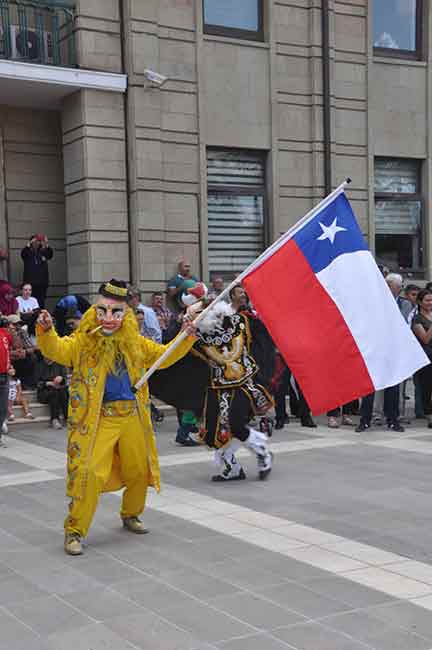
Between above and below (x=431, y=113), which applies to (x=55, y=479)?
below

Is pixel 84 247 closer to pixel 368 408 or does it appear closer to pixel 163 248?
pixel 163 248

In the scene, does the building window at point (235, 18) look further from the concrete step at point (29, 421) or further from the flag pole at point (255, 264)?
the flag pole at point (255, 264)

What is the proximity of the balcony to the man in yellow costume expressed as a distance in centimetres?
817

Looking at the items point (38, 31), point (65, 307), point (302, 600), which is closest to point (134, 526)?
point (302, 600)

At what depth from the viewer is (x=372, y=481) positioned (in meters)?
8.09

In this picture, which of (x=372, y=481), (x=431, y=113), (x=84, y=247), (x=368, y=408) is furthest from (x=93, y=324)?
(x=431, y=113)

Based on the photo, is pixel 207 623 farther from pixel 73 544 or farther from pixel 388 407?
pixel 388 407

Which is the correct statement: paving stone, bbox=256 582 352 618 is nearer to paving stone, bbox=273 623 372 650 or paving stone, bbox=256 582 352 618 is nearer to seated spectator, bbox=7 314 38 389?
paving stone, bbox=273 623 372 650

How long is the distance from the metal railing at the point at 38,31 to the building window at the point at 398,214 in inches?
254


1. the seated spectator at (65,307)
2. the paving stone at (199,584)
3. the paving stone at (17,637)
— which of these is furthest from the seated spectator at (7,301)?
the paving stone at (17,637)

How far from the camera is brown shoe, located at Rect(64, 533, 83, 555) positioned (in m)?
5.74

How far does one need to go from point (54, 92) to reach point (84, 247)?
2.49 metres

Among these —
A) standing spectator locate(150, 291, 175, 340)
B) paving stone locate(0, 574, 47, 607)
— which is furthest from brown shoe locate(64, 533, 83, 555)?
standing spectator locate(150, 291, 175, 340)

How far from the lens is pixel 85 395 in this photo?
5.95 meters
